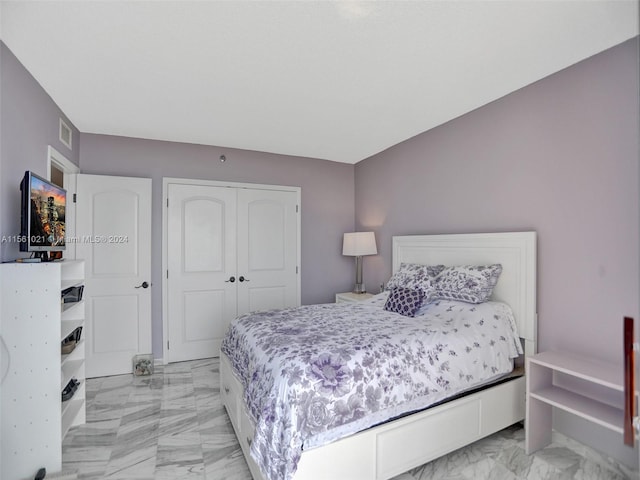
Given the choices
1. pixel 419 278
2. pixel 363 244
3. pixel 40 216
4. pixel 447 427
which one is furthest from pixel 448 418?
pixel 40 216

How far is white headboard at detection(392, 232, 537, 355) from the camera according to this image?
2.38m

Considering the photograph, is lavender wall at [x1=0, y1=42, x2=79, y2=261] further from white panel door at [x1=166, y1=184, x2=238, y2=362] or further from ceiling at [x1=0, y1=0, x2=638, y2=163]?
white panel door at [x1=166, y1=184, x2=238, y2=362]

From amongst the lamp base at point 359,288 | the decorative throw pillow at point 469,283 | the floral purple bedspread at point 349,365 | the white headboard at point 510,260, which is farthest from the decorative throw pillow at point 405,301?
the lamp base at point 359,288

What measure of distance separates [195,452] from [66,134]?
2.95 m

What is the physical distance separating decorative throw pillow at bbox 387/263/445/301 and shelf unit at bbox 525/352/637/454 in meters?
0.90

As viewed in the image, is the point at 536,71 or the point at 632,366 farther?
the point at 536,71

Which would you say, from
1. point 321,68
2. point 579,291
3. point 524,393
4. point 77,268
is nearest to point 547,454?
point 524,393

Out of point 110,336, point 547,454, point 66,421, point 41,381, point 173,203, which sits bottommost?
point 547,454

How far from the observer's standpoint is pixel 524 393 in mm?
2320

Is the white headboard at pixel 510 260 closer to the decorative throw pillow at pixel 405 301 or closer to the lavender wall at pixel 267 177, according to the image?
the decorative throw pillow at pixel 405 301

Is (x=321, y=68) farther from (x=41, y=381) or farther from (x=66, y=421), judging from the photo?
(x=66, y=421)

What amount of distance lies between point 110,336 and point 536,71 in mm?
4443

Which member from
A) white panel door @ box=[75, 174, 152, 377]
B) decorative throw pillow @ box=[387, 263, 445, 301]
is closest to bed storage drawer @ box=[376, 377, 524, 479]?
decorative throw pillow @ box=[387, 263, 445, 301]

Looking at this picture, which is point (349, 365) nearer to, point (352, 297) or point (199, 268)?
point (352, 297)
